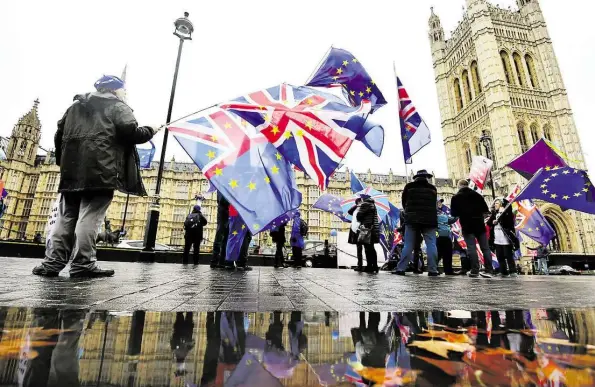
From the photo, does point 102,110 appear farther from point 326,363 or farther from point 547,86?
point 547,86

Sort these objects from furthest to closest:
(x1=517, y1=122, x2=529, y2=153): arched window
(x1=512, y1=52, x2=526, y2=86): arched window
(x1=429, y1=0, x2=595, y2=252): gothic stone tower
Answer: (x1=512, y1=52, x2=526, y2=86): arched window < (x1=517, y1=122, x2=529, y2=153): arched window < (x1=429, y1=0, x2=595, y2=252): gothic stone tower

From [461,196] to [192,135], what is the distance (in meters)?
4.62

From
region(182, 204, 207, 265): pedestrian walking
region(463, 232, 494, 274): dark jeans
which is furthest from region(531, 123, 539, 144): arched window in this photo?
region(182, 204, 207, 265): pedestrian walking

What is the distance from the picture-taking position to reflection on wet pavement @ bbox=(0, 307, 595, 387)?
567 millimetres

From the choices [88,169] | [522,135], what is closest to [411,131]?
[88,169]

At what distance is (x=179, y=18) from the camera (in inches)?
340

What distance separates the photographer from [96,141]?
118 inches

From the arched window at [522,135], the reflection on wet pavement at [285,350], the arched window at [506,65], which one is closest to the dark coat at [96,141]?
the reflection on wet pavement at [285,350]

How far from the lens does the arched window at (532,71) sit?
39938mm

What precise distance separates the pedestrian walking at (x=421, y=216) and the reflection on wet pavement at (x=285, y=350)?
4107mm

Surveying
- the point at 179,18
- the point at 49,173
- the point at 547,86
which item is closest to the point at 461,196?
the point at 179,18

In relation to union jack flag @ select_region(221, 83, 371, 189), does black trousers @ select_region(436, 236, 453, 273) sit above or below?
below

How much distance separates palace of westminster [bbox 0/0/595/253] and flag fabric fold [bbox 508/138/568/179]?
2725 cm

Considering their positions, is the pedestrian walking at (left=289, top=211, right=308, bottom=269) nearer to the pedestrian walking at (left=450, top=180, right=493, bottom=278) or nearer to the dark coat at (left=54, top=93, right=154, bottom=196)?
the pedestrian walking at (left=450, top=180, right=493, bottom=278)
